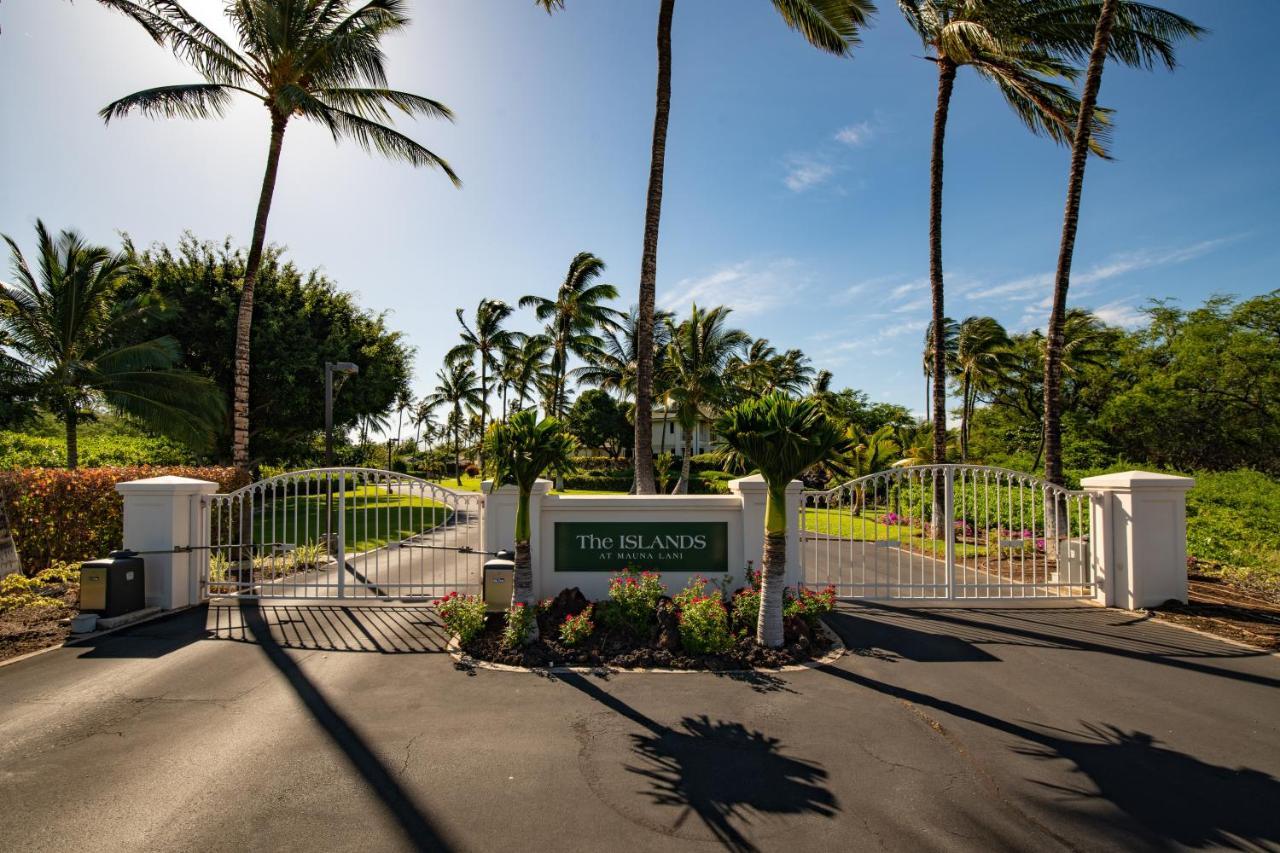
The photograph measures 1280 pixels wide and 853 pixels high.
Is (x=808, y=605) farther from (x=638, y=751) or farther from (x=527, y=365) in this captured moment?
(x=527, y=365)

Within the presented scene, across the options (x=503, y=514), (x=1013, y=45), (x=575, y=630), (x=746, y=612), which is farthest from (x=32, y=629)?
(x=1013, y=45)

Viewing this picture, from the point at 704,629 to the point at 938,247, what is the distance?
12.7 metres

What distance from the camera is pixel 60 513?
32.3ft

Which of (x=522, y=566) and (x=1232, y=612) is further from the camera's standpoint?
(x=1232, y=612)

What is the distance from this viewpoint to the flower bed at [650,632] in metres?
6.34

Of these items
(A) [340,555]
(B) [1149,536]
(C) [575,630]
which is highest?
(B) [1149,536]

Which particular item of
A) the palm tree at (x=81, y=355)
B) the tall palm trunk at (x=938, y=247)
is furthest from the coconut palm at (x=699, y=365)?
the palm tree at (x=81, y=355)

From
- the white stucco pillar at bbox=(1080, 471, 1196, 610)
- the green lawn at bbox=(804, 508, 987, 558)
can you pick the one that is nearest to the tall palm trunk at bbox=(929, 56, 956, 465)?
the green lawn at bbox=(804, 508, 987, 558)

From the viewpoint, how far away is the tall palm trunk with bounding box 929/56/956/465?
1428 cm

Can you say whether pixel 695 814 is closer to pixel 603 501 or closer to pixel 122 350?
pixel 603 501

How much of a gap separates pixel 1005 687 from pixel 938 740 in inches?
63.3

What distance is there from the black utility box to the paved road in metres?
0.91

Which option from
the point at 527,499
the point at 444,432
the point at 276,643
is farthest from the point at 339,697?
the point at 444,432

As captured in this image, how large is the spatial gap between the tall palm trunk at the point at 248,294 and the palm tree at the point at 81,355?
12.5 ft
